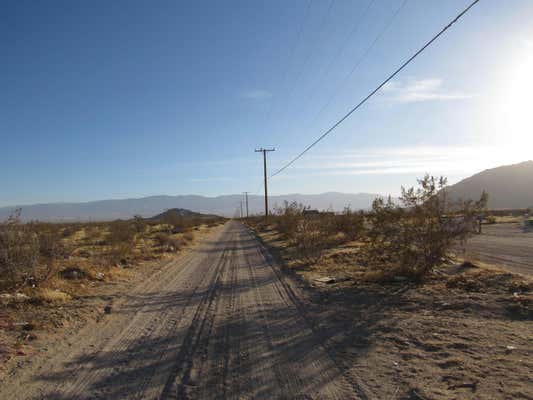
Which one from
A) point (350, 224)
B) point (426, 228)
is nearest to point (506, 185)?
point (350, 224)

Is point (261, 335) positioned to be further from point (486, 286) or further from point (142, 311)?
point (486, 286)

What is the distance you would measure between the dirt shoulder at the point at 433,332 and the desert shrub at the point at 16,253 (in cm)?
802

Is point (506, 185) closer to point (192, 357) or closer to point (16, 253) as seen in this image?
point (16, 253)

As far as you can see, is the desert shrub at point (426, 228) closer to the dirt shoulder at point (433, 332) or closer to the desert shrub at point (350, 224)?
the dirt shoulder at point (433, 332)

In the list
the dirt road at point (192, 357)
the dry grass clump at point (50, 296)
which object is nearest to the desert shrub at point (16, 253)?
the dry grass clump at point (50, 296)

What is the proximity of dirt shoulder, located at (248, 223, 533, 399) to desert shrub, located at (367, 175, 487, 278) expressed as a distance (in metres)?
0.68

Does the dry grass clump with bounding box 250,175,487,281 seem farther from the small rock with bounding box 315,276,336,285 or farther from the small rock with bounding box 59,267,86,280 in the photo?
the small rock with bounding box 59,267,86,280

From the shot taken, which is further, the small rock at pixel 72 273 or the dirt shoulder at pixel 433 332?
the small rock at pixel 72 273

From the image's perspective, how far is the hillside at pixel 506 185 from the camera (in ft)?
399

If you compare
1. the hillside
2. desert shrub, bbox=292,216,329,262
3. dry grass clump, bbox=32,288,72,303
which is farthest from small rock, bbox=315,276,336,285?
the hillside

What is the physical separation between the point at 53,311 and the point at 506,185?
159412 millimetres

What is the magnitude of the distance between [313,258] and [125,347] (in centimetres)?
1085

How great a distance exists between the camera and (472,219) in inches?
393

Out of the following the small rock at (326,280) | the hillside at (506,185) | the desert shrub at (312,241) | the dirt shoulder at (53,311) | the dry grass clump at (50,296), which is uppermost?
the hillside at (506,185)
